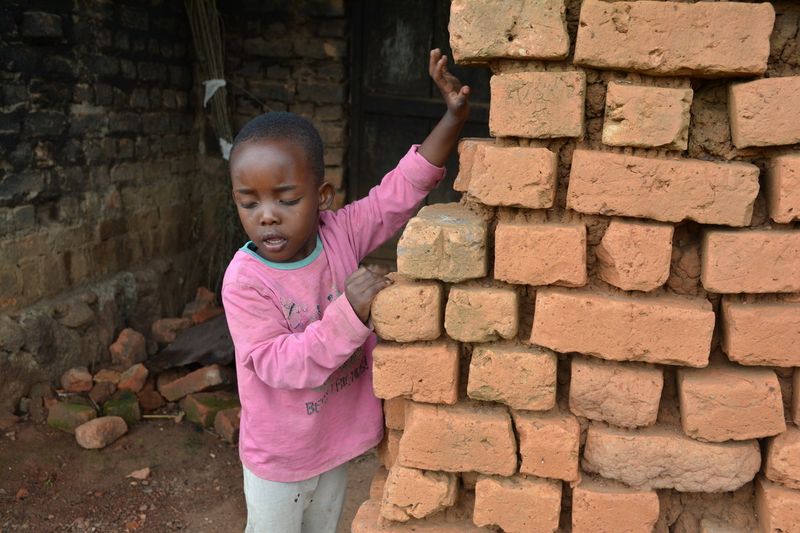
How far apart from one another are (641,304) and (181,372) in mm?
3482

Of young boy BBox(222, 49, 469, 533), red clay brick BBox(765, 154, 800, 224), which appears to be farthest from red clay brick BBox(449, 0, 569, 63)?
red clay brick BBox(765, 154, 800, 224)

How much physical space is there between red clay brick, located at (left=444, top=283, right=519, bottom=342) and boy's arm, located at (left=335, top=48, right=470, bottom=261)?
55 cm

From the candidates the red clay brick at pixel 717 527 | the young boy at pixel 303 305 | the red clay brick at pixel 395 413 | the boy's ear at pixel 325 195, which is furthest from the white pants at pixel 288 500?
the red clay brick at pixel 717 527

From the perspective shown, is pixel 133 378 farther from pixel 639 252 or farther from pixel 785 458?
pixel 785 458

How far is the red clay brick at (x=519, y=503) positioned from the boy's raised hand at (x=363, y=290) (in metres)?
0.49

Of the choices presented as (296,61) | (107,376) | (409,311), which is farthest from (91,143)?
(409,311)

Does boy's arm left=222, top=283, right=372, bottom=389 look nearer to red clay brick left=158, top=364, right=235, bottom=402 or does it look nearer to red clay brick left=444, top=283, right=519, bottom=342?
red clay brick left=444, top=283, right=519, bottom=342

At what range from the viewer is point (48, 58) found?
3982mm

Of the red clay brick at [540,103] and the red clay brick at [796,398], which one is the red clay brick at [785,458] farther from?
the red clay brick at [540,103]

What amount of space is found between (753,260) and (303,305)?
109cm

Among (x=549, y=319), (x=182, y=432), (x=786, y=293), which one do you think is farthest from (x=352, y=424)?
(x=182, y=432)

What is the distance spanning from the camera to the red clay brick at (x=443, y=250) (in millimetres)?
1605

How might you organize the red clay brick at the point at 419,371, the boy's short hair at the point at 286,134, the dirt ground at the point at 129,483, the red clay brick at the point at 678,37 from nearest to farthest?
the red clay brick at the point at 678,37 < the red clay brick at the point at 419,371 < the boy's short hair at the point at 286,134 < the dirt ground at the point at 129,483

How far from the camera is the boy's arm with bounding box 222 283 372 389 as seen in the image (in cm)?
169
